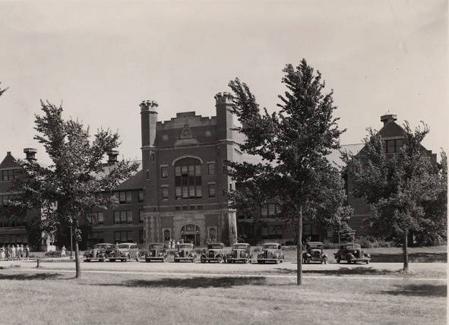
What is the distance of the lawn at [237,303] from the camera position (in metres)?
13.2

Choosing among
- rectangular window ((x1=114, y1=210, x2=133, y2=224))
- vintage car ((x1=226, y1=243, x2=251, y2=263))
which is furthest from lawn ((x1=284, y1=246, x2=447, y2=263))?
rectangular window ((x1=114, y1=210, x2=133, y2=224))

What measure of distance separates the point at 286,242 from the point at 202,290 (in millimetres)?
41955

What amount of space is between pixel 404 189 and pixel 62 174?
52.6 feet

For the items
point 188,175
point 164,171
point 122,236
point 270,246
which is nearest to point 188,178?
point 188,175

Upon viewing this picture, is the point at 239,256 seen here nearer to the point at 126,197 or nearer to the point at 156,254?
the point at 156,254

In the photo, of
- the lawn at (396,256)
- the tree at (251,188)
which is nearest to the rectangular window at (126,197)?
the lawn at (396,256)

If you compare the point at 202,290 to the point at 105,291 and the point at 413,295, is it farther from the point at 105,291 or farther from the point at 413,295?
the point at 413,295

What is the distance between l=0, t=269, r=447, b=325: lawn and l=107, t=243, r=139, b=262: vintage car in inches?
814

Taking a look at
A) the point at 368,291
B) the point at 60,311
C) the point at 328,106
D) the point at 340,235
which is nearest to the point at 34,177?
the point at 60,311

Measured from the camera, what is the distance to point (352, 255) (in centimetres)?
3425

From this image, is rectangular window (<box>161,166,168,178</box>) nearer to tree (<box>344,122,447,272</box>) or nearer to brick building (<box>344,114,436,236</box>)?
brick building (<box>344,114,436,236</box>)

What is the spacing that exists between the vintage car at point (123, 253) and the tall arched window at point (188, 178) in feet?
62.6

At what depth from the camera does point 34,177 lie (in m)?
24.8

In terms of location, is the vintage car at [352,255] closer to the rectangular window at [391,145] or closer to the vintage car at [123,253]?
the vintage car at [123,253]
